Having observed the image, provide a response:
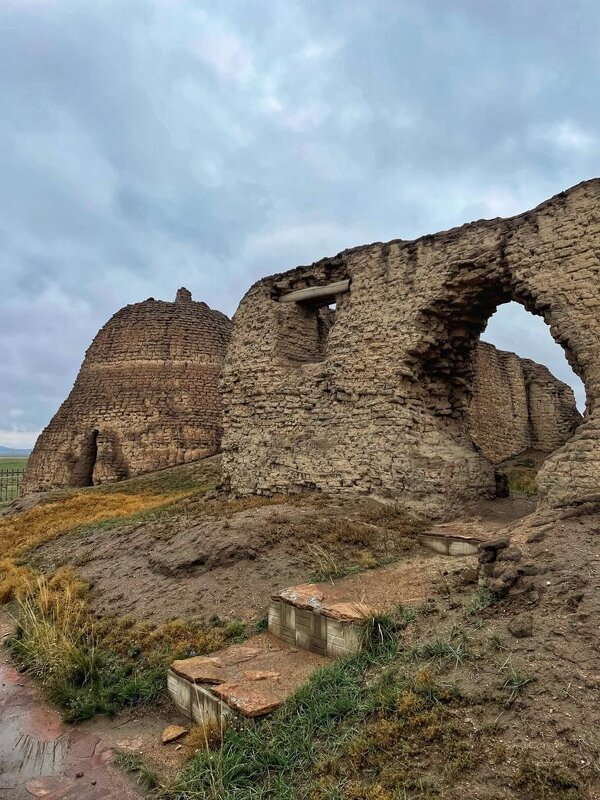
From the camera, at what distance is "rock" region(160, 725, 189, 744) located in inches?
163

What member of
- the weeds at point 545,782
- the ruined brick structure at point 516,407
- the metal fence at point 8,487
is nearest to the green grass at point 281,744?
the weeds at point 545,782

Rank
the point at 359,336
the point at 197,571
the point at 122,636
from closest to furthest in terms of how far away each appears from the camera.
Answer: the point at 122,636 < the point at 197,571 < the point at 359,336

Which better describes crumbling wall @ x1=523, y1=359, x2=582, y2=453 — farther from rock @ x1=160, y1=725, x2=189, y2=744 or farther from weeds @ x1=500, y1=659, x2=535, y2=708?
rock @ x1=160, y1=725, x2=189, y2=744

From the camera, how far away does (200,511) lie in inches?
380

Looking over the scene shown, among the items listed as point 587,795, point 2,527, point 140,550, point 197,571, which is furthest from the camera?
point 2,527

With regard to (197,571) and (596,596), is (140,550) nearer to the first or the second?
(197,571)

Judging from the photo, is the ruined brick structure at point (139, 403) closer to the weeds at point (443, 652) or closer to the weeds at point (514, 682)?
the weeds at point (443, 652)

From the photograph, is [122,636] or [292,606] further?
[122,636]

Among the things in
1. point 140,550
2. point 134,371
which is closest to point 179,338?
point 134,371

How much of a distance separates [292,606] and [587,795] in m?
2.96

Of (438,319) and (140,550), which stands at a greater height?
(438,319)

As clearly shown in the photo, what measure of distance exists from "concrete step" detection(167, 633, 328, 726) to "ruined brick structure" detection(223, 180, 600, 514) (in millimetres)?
4006

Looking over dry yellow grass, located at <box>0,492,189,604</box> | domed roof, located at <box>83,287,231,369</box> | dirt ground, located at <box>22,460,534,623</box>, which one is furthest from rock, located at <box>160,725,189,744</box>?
domed roof, located at <box>83,287,231,369</box>

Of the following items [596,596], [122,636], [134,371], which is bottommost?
[122,636]
